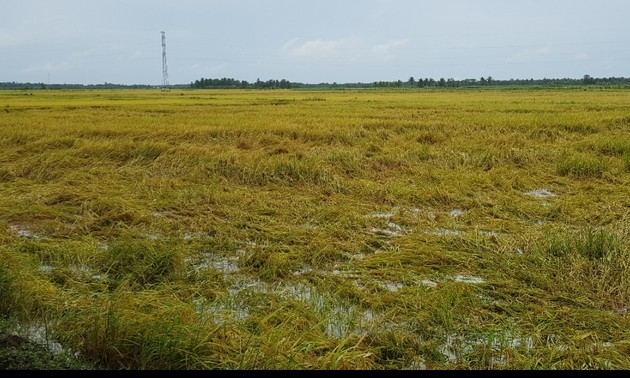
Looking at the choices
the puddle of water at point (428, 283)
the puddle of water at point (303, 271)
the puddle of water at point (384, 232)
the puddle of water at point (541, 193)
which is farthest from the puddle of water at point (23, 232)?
the puddle of water at point (541, 193)

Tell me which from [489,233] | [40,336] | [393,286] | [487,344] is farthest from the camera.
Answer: [489,233]

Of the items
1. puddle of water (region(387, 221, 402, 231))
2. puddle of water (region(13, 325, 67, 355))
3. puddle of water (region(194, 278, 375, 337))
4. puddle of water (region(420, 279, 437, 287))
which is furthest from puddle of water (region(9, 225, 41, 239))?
puddle of water (region(420, 279, 437, 287))

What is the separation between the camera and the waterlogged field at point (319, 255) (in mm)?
2852

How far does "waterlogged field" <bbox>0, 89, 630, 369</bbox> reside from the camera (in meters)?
2.85

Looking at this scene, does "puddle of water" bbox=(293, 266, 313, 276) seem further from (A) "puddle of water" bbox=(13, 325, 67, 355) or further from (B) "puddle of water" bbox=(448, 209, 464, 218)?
(B) "puddle of water" bbox=(448, 209, 464, 218)

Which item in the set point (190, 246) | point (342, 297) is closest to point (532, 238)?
point (342, 297)

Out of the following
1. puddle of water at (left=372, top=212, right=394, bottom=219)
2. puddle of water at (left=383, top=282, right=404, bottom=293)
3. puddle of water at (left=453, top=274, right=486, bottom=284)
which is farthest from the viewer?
puddle of water at (left=372, top=212, right=394, bottom=219)

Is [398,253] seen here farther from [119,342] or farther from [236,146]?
[236,146]

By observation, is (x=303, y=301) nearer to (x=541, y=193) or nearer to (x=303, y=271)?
(x=303, y=271)

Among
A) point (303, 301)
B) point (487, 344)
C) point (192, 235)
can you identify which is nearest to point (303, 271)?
point (303, 301)

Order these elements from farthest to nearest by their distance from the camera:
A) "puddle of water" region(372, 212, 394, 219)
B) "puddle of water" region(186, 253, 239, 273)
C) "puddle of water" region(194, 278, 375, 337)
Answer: "puddle of water" region(372, 212, 394, 219) → "puddle of water" region(186, 253, 239, 273) → "puddle of water" region(194, 278, 375, 337)

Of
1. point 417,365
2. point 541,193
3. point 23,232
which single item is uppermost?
point 541,193

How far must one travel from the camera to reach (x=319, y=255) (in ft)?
15.2

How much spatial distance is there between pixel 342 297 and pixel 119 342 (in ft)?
5.52
